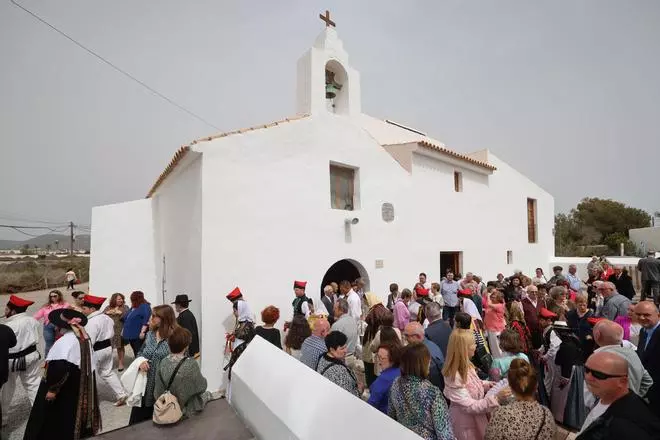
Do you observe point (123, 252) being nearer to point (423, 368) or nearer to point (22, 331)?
point (22, 331)

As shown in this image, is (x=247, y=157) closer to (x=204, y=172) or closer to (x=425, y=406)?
(x=204, y=172)

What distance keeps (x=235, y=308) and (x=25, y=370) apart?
10.1 feet

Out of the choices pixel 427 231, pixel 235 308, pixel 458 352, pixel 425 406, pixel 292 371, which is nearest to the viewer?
pixel 425 406

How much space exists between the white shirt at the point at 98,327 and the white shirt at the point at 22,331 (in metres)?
0.66

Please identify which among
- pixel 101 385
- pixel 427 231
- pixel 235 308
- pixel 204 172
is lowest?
pixel 101 385

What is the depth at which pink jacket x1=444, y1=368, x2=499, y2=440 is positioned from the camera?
3.11 meters

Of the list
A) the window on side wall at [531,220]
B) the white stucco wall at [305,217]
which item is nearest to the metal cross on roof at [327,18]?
the white stucco wall at [305,217]

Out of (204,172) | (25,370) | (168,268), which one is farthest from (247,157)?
(25,370)

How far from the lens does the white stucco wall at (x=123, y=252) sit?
962cm

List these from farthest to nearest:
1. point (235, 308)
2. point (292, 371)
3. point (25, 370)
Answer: point (235, 308), point (25, 370), point (292, 371)

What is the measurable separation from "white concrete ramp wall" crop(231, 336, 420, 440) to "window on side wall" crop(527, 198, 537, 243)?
17641mm

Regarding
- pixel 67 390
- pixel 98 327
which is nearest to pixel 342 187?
pixel 98 327

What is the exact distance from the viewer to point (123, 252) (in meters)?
9.80

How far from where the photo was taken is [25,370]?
16.4ft
